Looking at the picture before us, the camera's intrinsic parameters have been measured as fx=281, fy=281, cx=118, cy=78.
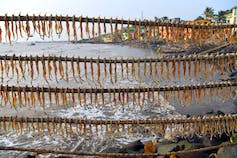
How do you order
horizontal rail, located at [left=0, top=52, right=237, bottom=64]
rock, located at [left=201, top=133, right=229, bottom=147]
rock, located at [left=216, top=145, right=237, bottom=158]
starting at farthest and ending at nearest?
rock, located at [left=201, top=133, right=229, bottom=147]
rock, located at [left=216, top=145, right=237, bottom=158]
horizontal rail, located at [left=0, top=52, right=237, bottom=64]

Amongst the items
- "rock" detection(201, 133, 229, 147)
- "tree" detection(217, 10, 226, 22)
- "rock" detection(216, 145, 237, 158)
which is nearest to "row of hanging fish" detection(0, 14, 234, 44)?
"rock" detection(216, 145, 237, 158)

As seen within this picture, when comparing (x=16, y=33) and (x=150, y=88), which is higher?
(x=16, y=33)

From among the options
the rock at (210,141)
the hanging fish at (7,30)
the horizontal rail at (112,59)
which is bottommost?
the rock at (210,141)

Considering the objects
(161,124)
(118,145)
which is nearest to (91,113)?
(118,145)

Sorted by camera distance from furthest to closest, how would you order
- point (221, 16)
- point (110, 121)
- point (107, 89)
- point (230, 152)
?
point (221, 16) → point (230, 152) → point (110, 121) → point (107, 89)

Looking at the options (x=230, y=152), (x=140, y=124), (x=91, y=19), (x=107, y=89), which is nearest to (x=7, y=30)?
(x=91, y=19)

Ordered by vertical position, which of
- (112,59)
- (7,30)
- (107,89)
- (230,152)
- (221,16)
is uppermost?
(221,16)

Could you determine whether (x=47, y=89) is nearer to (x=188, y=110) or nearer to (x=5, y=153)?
(x=5, y=153)

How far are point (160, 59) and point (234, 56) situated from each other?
864mm

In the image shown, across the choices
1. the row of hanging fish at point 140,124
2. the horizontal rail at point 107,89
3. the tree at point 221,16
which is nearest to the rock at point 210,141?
the row of hanging fish at point 140,124

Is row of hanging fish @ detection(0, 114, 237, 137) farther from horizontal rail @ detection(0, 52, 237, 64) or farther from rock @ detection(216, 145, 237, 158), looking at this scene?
rock @ detection(216, 145, 237, 158)

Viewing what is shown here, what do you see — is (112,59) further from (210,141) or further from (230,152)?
(210,141)

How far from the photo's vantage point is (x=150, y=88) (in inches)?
129

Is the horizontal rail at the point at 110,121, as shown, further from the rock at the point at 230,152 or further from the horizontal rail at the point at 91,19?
the rock at the point at 230,152
